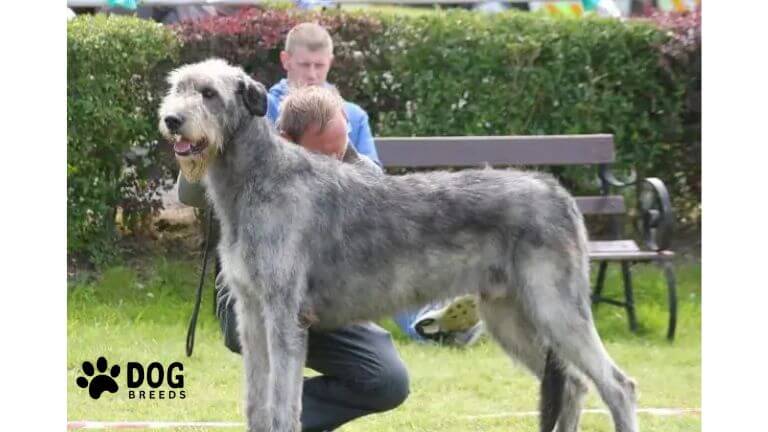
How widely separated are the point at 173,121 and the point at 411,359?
359cm

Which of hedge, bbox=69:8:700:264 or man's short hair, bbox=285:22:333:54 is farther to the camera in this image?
hedge, bbox=69:8:700:264

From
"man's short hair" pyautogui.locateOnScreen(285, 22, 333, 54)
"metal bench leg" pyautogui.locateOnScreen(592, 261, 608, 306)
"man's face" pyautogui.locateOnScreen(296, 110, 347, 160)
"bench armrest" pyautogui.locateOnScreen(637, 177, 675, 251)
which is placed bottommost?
"metal bench leg" pyautogui.locateOnScreen(592, 261, 608, 306)

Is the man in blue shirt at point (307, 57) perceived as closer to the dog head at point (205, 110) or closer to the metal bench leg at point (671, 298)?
the dog head at point (205, 110)

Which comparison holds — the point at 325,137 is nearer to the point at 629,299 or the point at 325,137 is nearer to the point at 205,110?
the point at 205,110

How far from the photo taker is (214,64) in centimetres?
520

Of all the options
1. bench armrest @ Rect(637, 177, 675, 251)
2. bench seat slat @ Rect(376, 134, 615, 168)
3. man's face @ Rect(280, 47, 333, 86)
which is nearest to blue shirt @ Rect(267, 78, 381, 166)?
man's face @ Rect(280, 47, 333, 86)

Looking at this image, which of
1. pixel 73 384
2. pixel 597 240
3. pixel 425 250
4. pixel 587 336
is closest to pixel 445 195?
pixel 425 250

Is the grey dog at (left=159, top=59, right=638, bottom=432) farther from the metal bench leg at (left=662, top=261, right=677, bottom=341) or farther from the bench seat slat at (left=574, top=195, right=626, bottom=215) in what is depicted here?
the bench seat slat at (left=574, top=195, right=626, bottom=215)

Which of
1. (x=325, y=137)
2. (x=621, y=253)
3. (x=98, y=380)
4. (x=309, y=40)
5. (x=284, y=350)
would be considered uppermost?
(x=309, y=40)

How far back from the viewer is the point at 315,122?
18.2 feet

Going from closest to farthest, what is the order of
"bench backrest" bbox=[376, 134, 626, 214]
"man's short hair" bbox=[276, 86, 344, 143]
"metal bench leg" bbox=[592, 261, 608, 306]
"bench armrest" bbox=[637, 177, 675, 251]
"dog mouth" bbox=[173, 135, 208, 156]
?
"dog mouth" bbox=[173, 135, 208, 156]
"man's short hair" bbox=[276, 86, 344, 143]
"bench armrest" bbox=[637, 177, 675, 251]
"bench backrest" bbox=[376, 134, 626, 214]
"metal bench leg" bbox=[592, 261, 608, 306]

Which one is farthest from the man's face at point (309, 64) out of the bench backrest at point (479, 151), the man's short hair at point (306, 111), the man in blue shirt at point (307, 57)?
the man's short hair at point (306, 111)

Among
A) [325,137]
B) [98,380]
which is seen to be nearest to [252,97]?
[325,137]

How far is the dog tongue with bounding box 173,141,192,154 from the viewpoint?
197 inches
